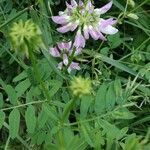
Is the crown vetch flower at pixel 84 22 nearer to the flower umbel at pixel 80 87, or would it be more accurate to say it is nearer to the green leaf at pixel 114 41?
the green leaf at pixel 114 41

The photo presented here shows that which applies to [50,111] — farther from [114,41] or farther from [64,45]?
[114,41]

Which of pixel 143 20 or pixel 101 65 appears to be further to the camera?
pixel 143 20

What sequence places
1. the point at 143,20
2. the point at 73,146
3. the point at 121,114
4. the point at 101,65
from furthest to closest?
the point at 143,20 → the point at 101,65 → the point at 121,114 → the point at 73,146

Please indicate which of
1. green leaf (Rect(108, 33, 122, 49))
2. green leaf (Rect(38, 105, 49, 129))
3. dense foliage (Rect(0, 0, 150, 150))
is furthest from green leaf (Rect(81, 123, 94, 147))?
green leaf (Rect(108, 33, 122, 49))

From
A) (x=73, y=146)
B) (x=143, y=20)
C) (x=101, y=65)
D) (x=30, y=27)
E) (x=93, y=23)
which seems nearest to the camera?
(x=30, y=27)

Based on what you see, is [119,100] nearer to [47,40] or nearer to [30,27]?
[47,40]

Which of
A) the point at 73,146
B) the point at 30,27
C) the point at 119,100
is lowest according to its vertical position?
the point at 119,100

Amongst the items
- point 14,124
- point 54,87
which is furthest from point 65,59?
point 14,124

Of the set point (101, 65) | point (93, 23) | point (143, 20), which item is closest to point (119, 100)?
point (93, 23)
